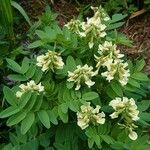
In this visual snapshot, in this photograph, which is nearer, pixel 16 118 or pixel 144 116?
pixel 16 118

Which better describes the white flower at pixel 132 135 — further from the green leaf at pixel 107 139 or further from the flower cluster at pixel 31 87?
the flower cluster at pixel 31 87

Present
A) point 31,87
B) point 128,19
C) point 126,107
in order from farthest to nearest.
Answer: point 128,19 < point 31,87 < point 126,107

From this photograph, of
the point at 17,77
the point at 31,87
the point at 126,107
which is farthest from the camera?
the point at 17,77

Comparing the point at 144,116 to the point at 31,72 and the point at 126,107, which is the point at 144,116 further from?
the point at 31,72

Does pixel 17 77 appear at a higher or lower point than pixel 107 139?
higher

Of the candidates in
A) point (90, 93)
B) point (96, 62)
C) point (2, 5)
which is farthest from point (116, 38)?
point (2, 5)

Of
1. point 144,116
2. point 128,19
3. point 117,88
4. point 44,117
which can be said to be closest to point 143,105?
point 144,116

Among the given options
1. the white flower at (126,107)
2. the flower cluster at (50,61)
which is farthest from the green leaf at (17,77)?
the white flower at (126,107)

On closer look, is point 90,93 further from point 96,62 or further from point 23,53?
point 23,53
